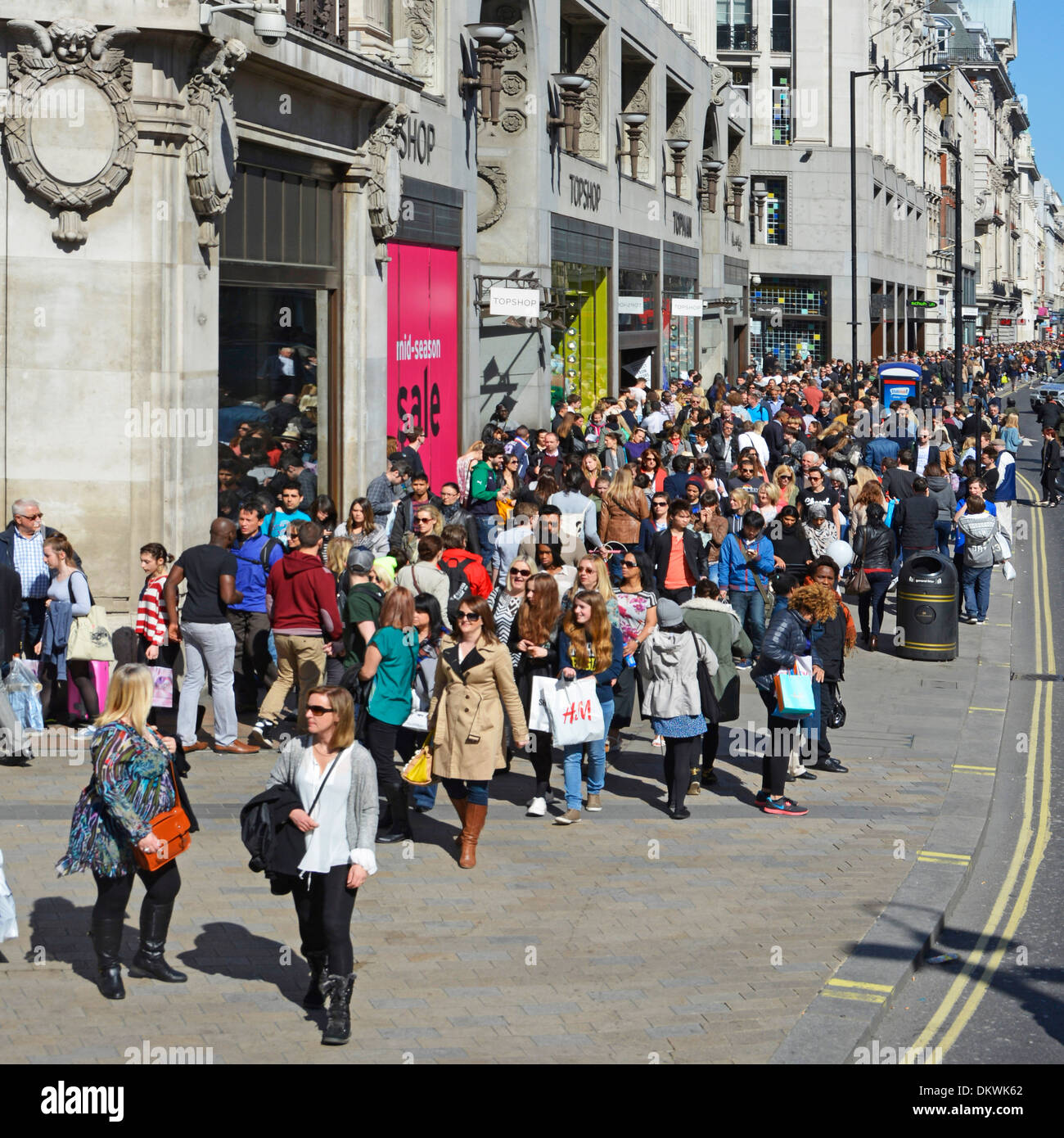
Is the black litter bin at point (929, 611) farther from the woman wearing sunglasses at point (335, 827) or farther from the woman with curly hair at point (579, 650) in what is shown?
the woman wearing sunglasses at point (335, 827)

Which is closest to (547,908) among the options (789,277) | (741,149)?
(741,149)

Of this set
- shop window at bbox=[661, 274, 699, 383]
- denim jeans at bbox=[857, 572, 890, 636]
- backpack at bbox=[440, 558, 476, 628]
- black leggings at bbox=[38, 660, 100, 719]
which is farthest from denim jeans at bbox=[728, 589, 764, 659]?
shop window at bbox=[661, 274, 699, 383]

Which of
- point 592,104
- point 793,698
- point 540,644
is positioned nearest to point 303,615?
point 540,644

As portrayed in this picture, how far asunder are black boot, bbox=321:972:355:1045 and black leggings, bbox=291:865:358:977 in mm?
35

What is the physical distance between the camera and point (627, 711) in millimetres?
13109

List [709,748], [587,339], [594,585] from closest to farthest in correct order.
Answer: [594,585]
[709,748]
[587,339]

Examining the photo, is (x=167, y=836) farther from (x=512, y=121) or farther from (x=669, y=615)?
(x=512, y=121)

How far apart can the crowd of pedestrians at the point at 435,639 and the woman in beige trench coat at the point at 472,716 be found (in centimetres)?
2

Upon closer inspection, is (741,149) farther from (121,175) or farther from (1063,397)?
(121,175)

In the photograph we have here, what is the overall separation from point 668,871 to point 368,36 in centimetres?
1220

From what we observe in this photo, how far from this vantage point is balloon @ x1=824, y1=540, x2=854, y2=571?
56.6ft

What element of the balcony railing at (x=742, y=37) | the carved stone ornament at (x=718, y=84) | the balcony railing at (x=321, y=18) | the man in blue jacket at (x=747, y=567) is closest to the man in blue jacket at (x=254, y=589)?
the man in blue jacket at (x=747, y=567)

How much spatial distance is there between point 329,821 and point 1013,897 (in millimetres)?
4657

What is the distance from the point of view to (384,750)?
→ 1048 cm
